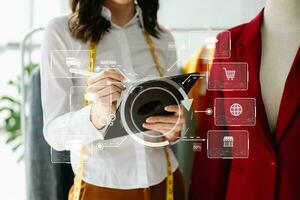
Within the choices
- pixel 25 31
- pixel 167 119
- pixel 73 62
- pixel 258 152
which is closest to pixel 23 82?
pixel 25 31

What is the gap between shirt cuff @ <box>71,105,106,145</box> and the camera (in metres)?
0.46

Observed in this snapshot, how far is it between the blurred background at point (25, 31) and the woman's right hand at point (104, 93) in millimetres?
100

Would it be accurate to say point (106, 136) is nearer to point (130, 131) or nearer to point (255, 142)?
point (130, 131)

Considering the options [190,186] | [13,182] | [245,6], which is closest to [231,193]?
[190,186]

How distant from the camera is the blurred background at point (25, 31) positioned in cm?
51

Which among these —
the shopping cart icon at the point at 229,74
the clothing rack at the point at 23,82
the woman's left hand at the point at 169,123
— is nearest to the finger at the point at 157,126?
the woman's left hand at the point at 169,123

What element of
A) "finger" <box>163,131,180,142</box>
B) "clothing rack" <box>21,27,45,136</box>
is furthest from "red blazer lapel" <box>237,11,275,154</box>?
"clothing rack" <box>21,27,45,136</box>

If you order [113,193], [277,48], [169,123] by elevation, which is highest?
[277,48]

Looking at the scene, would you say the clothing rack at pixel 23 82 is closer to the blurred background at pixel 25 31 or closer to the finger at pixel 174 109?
the blurred background at pixel 25 31

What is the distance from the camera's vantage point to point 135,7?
1.69 ft

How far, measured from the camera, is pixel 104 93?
0.45 m

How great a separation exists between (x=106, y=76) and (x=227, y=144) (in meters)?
0.19

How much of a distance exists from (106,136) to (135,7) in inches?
7.8

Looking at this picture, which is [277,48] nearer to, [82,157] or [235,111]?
[235,111]
